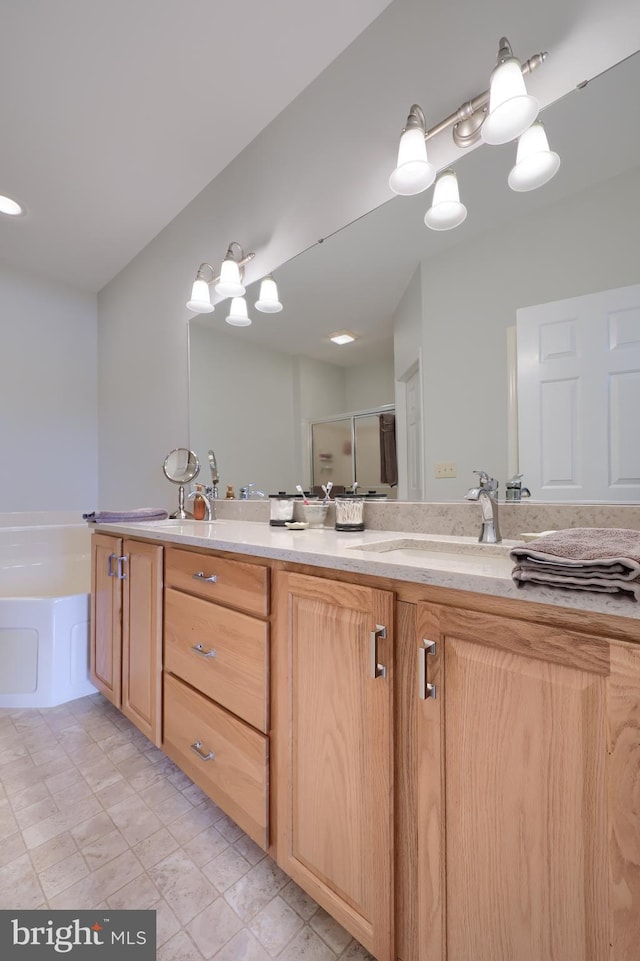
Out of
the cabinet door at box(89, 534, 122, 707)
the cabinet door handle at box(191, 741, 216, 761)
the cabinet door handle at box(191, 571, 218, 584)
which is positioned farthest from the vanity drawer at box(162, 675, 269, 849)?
the cabinet door at box(89, 534, 122, 707)

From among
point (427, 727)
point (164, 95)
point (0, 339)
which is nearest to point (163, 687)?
point (427, 727)

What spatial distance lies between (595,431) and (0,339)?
3.50 m

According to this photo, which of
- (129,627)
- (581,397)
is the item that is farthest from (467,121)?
(129,627)

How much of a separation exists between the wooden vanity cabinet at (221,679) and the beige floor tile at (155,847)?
6.1 inches

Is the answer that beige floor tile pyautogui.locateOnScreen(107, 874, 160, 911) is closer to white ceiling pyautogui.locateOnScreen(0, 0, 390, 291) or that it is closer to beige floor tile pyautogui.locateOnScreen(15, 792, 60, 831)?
beige floor tile pyautogui.locateOnScreen(15, 792, 60, 831)

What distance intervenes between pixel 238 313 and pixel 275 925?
2.13 meters

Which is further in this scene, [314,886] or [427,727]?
[314,886]

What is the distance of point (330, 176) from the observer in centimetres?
159

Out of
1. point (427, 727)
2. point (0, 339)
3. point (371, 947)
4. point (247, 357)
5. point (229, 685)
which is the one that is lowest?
point (371, 947)

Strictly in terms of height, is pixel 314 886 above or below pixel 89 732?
above

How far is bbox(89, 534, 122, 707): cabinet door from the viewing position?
1657 mm

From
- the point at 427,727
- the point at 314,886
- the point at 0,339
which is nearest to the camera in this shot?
the point at 427,727

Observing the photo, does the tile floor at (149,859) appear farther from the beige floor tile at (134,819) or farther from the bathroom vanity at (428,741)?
the bathroom vanity at (428,741)

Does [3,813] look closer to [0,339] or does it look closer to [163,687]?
[163,687]
